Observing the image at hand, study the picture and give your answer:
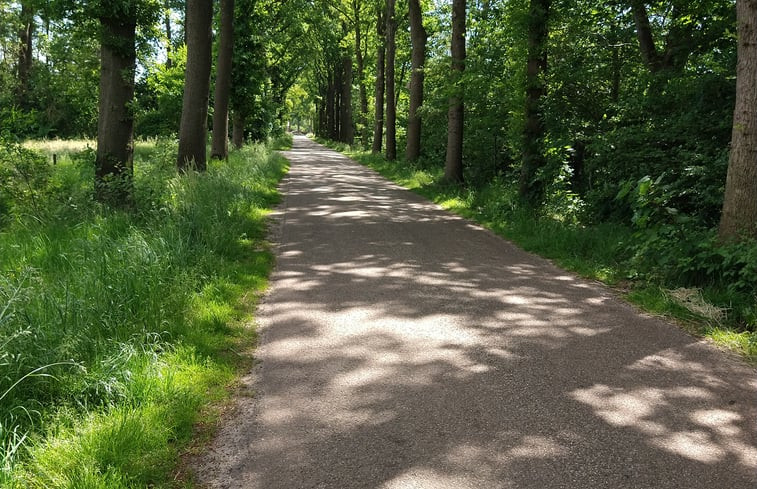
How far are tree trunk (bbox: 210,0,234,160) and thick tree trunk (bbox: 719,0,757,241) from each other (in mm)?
13550

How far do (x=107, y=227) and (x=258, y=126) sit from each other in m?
27.4

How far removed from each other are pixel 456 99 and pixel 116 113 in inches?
390

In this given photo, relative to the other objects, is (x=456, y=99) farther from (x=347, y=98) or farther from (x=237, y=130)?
(x=347, y=98)

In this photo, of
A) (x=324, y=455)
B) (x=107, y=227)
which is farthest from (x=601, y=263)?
(x=107, y=227)

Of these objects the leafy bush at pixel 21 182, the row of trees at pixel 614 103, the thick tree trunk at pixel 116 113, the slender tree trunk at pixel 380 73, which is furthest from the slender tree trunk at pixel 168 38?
the slender tree trunk at pixel 380 73

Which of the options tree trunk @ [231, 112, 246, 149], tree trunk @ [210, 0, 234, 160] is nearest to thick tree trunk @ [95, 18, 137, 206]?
tree trunk @ [210, 0, 234, 160]

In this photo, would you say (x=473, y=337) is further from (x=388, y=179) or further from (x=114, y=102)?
(x=388, y=179)

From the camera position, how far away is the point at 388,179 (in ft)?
74.6

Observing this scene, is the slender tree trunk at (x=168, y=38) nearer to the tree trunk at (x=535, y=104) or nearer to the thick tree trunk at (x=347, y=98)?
the tree trunk at (x=535, y=104)

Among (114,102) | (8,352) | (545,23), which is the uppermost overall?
(545,23)

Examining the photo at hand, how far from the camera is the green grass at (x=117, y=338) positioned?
3168 millimetres

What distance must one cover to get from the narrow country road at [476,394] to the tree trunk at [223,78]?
36.6 ft

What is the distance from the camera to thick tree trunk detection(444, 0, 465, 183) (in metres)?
16.2

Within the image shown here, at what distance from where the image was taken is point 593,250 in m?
8.98
